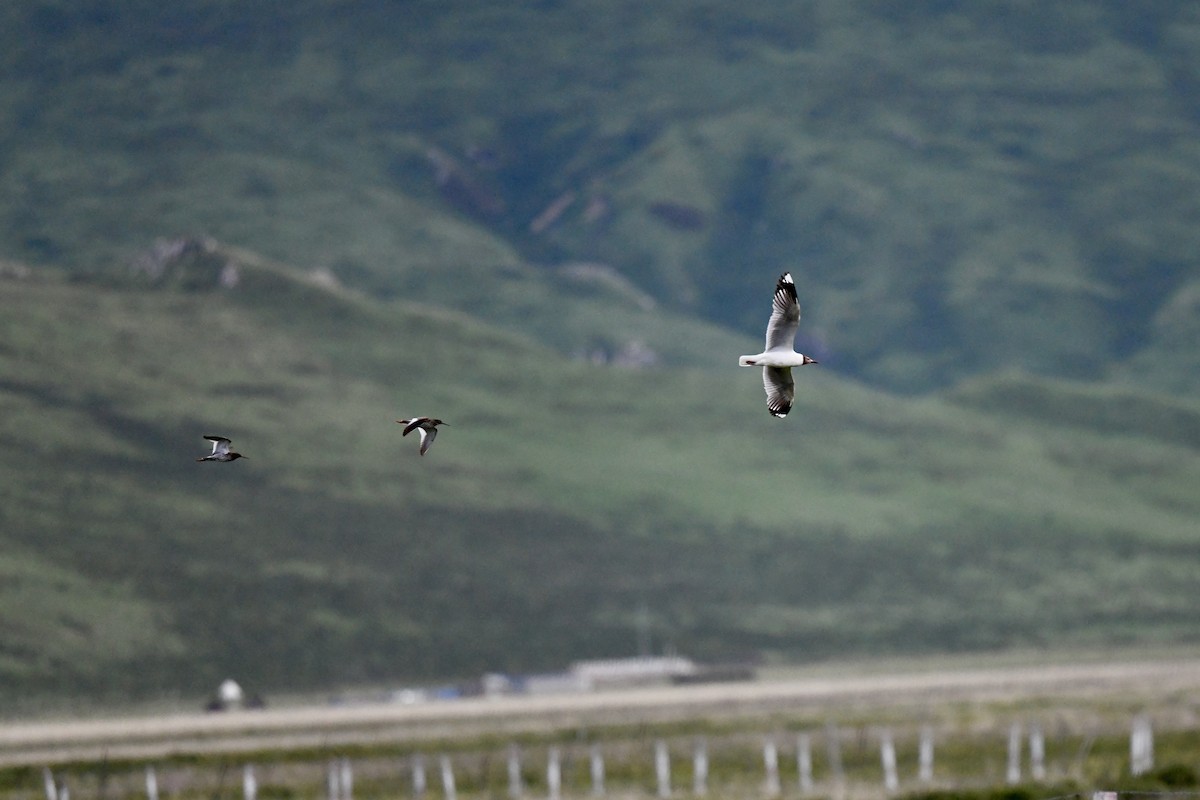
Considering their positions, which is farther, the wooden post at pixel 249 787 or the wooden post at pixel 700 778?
the wooden post at pixel 249 787

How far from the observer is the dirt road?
403ft

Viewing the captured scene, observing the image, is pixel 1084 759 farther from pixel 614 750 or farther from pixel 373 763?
pixel 373 763

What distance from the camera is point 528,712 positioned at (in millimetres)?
146500

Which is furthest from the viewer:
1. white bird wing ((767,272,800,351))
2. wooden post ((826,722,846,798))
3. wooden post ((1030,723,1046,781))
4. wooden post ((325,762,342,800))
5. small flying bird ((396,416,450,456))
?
wooden post ((325,762,342,800))

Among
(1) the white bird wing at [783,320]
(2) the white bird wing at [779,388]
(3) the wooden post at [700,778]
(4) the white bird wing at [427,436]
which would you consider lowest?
(3) the wooden post at [700,778]

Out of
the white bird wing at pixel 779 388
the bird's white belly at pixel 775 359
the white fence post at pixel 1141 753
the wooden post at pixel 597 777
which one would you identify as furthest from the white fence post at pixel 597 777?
the bird's white belly at pixel 775 359

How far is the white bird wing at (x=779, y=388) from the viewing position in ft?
144

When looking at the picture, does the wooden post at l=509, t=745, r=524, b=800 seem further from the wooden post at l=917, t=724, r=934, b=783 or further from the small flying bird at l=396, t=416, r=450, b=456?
the small flying bird at l=396, t=416, r=450, b=456

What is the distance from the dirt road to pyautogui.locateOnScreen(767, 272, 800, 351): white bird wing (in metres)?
71.2

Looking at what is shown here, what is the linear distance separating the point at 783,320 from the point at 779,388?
162 centimetres

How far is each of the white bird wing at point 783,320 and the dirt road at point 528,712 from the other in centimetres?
7119

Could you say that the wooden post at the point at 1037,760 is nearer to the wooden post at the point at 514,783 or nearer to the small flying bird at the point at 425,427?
the wooden post at the point at 514,783

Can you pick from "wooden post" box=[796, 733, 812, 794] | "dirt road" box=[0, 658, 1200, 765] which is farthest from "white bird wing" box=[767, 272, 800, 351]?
"dirt road" box=[0, 658, 1200, 765]

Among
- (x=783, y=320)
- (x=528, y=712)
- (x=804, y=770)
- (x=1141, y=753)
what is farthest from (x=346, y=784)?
(x=528, y=712)
